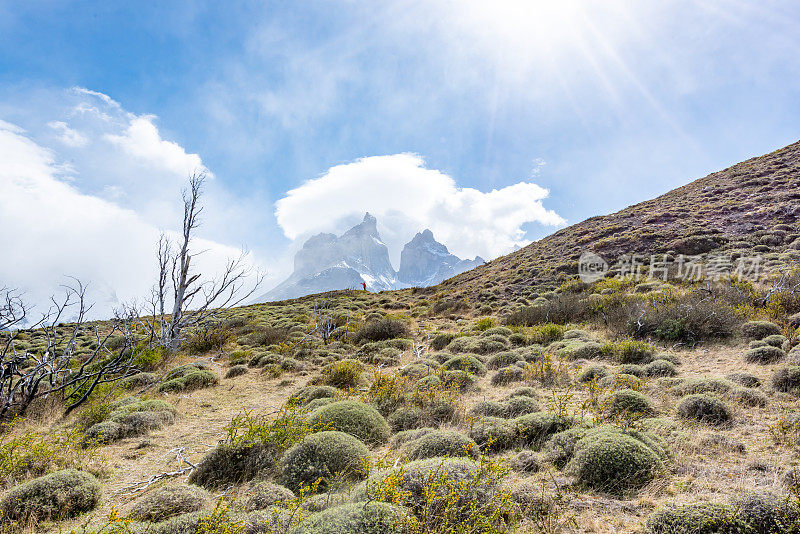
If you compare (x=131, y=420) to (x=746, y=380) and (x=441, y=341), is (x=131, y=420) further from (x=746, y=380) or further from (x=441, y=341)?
(x=746, y=380)

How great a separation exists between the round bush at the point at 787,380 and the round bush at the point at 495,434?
4977 mm

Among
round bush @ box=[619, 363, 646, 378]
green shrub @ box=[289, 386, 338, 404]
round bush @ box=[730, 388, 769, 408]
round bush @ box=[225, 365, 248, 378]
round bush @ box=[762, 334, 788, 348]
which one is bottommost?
round bush @ box=[730, 388, 769, 408]

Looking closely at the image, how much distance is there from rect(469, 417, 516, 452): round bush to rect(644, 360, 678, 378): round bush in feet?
14.2

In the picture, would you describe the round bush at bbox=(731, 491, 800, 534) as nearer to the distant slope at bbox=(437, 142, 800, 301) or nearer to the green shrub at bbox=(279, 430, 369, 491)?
the green shrub at bbox=(279, 430, 369, 491)

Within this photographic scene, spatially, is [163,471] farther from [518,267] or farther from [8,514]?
[518,267]

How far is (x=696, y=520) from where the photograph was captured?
294 centimetres

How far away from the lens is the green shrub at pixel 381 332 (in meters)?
15.0

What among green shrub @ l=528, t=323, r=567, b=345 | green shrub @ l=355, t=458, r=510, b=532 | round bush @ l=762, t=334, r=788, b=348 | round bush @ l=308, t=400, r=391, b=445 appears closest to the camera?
green shrub @ l=355, t=458, r=510, b=532

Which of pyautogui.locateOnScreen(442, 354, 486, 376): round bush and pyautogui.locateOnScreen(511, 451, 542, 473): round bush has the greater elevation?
pyautogui.locateOnScreen(442, 354, 486, 376): round bush

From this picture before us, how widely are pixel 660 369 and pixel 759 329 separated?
3816 millimetres

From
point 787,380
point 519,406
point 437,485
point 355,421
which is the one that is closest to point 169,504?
point 355,421

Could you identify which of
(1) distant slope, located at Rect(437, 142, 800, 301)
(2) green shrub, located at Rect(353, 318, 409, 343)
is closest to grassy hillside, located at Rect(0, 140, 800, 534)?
(2) green shrub, located at Rect(353, 318, 409, 343)

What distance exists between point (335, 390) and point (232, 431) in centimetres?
321

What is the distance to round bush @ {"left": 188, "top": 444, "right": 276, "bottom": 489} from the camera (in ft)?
15.7
